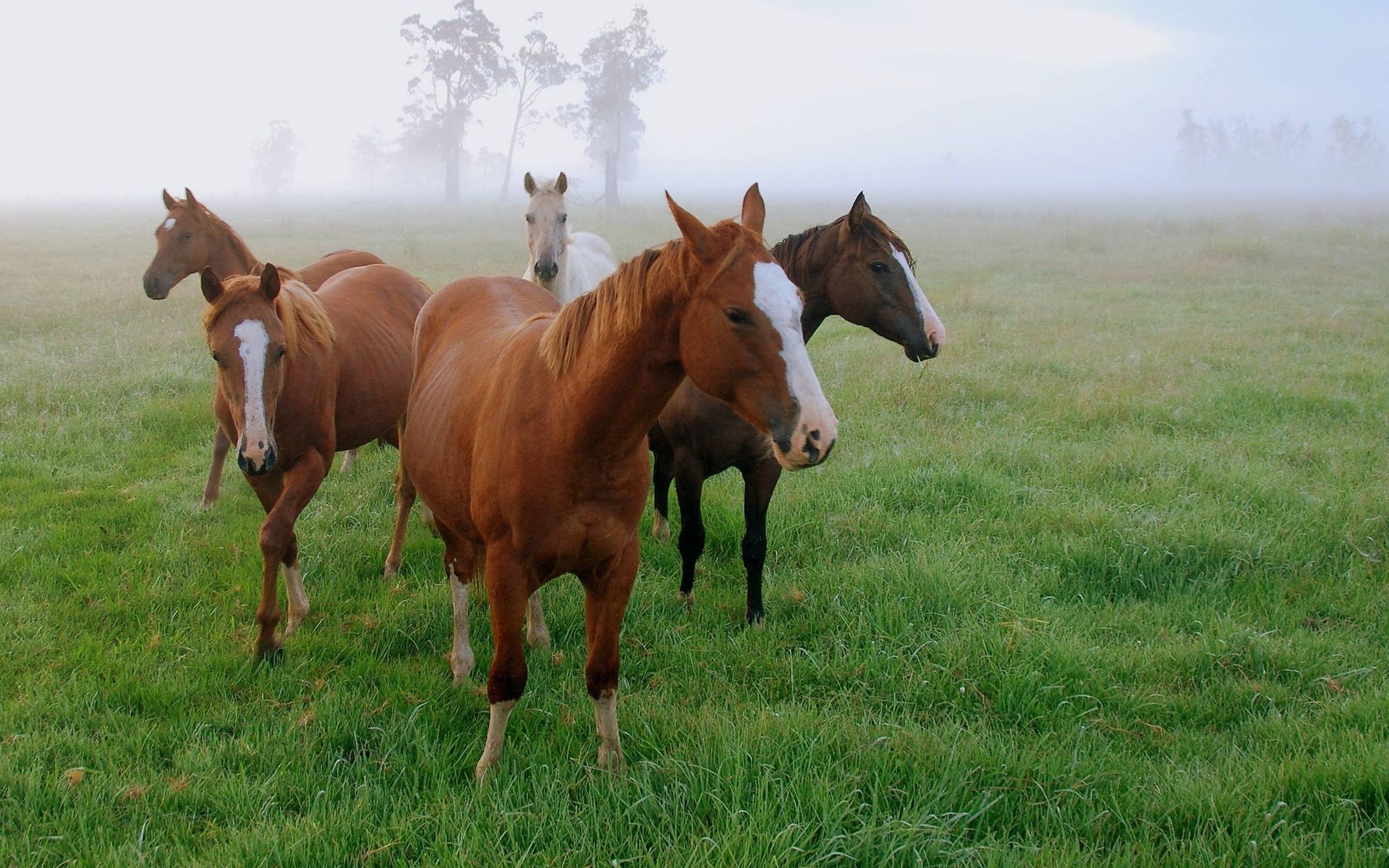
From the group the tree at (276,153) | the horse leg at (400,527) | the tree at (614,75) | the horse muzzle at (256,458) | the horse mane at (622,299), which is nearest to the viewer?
the horse mane at (622,299)

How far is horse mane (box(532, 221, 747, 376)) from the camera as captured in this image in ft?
7.52

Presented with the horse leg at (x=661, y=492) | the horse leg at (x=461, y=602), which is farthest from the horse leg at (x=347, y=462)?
the horse leg at (x=461, y=602)

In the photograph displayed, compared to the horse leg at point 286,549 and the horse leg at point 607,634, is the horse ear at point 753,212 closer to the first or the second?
the horse leg at point 607,634

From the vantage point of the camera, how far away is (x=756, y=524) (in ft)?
13.6

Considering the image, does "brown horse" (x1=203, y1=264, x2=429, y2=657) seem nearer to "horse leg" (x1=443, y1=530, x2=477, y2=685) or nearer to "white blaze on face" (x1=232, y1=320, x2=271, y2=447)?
"white blaze on face" (x1=232, y1=320, x2=271, y2=447)

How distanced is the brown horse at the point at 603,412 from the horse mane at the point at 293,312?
1.09 meters

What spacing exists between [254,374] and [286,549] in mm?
936

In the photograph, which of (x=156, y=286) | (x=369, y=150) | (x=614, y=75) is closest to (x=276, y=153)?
(x=369, y=150)

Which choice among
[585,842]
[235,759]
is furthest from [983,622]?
[235,759]

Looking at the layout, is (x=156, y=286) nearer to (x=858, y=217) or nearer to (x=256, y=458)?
(x=256, y=458)

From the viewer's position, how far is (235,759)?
289 centimetres

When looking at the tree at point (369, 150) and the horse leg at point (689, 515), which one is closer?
the horse leg at point (689, 515)

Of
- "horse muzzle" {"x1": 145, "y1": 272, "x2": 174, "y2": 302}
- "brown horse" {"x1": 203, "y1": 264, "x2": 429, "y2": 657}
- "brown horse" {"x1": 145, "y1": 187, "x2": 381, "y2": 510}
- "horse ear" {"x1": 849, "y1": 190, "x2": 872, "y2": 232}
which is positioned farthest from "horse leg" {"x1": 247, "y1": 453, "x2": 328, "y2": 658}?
"horse muzzle" {"x1": 145, "y1": 272, "x2": 174, "y2": 302}

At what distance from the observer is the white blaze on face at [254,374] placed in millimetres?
3361
